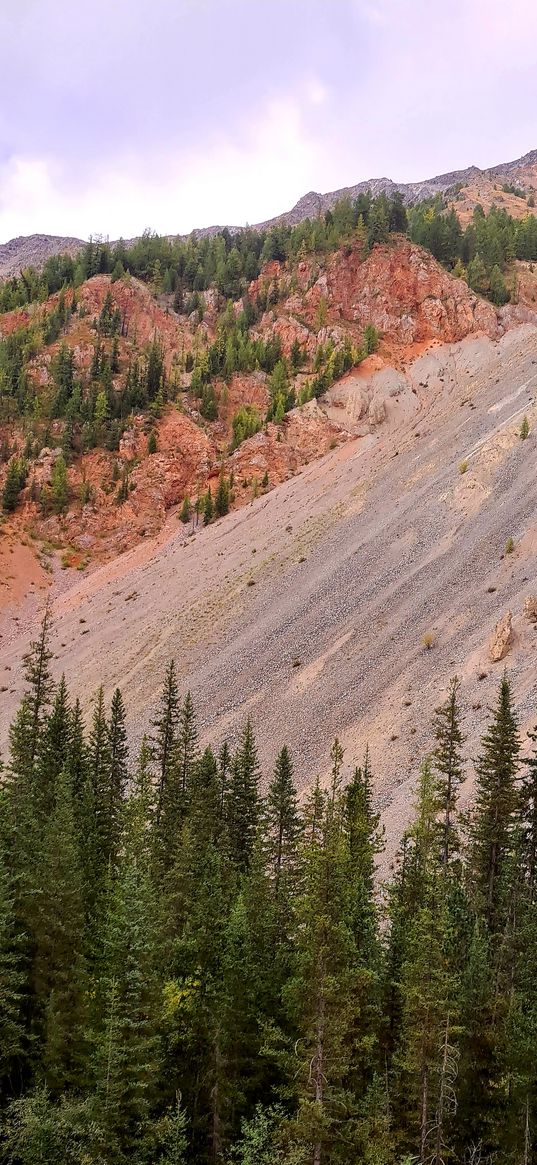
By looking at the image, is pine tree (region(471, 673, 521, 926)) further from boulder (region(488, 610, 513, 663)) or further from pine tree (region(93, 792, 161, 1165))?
boulder (region(488, 610, 513, 663))

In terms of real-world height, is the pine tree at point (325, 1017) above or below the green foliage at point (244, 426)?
below

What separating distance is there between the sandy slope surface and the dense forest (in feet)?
47.1

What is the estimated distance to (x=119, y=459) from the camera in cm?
10344

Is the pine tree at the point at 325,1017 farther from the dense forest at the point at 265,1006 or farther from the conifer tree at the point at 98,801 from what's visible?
the conifer tree at the point at 98,801

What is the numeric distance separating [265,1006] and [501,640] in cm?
3142

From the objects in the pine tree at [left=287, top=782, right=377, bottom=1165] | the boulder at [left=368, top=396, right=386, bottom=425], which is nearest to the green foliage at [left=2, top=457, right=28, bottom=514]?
the boulder at [left=368, top=396, right=386, bottom=425]

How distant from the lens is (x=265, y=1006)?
2153 centimetres

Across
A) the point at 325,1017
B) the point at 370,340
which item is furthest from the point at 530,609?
the point at 370,340

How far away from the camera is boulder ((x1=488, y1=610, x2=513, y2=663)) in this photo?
→ 1882 inches

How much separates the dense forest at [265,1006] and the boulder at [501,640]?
61.4 feet

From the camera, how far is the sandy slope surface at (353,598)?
48938 millimetres

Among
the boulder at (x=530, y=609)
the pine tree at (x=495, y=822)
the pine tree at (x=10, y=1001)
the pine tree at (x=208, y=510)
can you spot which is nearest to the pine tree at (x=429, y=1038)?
the pine tree at (x=10, y=1001)

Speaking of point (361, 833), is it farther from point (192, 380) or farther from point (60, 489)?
point (192, 380)

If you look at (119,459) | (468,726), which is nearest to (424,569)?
(468,726)
